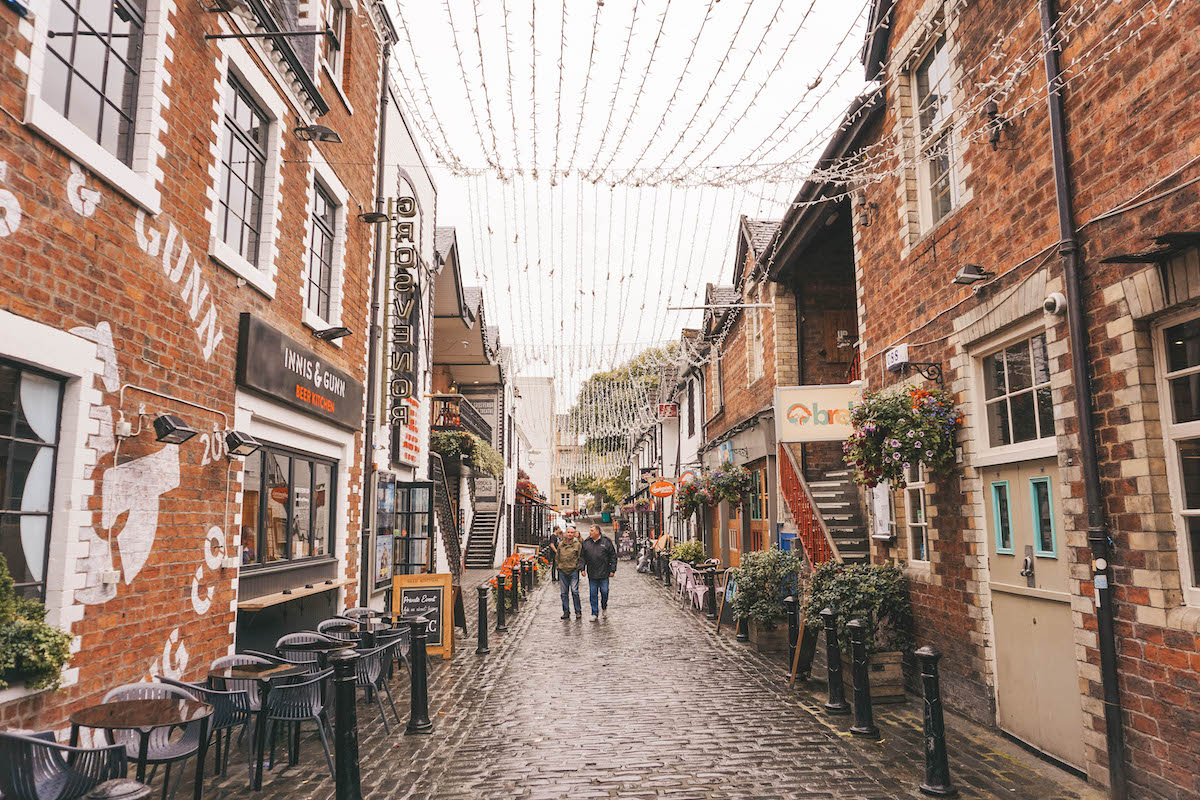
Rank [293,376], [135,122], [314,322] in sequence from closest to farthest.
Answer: [135,122] → [293,376] → [314,322]

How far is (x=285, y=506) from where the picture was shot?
8398 mm

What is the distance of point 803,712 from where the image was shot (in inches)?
281

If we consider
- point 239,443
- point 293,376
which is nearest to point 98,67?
point 239,443

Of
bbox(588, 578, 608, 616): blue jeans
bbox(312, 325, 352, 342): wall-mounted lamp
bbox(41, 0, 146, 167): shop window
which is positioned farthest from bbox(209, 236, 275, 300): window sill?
bbox(588, 578, 608, 616): blue jeans

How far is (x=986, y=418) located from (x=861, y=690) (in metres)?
2.58

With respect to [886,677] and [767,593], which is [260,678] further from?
[767,593]

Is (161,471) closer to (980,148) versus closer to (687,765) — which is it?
(687,765)

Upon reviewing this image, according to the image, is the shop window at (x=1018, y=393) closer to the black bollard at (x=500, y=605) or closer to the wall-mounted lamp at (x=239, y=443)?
the wall-mounted lamp at (x=239, y=443)

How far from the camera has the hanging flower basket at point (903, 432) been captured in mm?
7031

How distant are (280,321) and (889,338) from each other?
6.56m

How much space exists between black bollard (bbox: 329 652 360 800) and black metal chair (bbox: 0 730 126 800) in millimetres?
1361

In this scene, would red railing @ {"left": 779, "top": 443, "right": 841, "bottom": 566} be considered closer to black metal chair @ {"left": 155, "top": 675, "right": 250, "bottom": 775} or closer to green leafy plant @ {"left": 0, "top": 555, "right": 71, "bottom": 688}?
black metal chair @ {"left": 155, "top": 675, "right": 250, "bottom": 775}

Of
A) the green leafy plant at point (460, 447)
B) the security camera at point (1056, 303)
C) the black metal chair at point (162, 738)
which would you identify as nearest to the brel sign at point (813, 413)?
the security camera at point (1056, 303)

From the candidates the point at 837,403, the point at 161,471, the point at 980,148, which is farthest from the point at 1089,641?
the point at 161,471
